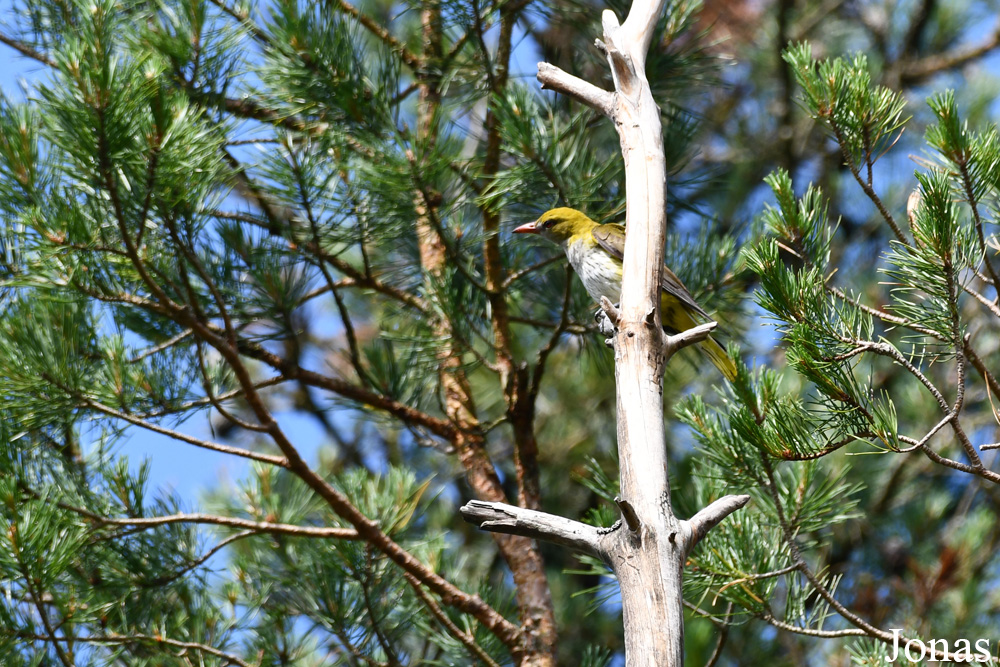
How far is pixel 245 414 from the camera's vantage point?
473 cm

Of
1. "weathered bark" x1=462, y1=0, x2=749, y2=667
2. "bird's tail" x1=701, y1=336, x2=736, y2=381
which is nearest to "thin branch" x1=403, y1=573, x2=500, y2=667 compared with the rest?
"weathered bark" x1=462, y1=0, x2=749, y2=667

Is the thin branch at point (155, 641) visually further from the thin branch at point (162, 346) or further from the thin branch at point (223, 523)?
the thin branch at point (162, 346)

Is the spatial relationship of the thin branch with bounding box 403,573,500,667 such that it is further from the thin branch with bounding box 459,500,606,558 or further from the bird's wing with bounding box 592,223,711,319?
the bird's wing with bounding box 592,223,711,319

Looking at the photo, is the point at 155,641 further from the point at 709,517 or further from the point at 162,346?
the point at 709,517

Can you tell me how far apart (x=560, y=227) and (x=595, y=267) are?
0.15m

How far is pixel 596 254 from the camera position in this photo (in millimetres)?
2689

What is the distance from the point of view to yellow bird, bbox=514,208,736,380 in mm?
2576

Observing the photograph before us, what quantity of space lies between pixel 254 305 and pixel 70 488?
25.3 inches

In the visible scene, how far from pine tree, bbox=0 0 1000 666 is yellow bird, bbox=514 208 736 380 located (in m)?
0.07

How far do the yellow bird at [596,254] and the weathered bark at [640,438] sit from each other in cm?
61

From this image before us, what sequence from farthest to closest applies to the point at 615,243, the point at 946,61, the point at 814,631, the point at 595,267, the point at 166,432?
the point at 946,61
the point at 615,243
the point at 595,267
the point at 166,432
the point at 814,631

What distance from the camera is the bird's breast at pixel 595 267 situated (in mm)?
2621

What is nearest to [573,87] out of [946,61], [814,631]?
[814,631]

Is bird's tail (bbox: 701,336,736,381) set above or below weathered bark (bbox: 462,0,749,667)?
above
